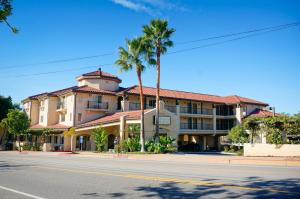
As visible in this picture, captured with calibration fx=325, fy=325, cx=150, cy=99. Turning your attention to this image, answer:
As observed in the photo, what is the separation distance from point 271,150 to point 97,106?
1007 inches

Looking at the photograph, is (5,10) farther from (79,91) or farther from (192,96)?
(192,96)

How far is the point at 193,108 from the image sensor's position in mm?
53344

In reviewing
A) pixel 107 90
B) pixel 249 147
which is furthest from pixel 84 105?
pixel 249 147

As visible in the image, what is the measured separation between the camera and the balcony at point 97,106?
4534 cm

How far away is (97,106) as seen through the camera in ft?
151

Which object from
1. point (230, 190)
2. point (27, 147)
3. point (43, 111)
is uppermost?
point (43, 111)

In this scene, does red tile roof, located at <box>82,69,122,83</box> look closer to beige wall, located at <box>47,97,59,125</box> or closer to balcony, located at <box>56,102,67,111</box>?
balcony, located at <box>56,102,67,111</box>

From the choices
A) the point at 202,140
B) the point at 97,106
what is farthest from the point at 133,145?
the point at 202,140

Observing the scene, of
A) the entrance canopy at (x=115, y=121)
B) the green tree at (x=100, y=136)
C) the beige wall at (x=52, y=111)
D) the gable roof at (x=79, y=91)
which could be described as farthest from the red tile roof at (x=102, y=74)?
the green tree at (x=100, y=136)

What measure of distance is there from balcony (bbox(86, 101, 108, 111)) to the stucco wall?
22.7m

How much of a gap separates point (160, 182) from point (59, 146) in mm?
37326

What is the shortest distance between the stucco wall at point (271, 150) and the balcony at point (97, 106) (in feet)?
74.3

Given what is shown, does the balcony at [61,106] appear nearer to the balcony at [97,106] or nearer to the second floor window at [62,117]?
the second floor window at [62,117]

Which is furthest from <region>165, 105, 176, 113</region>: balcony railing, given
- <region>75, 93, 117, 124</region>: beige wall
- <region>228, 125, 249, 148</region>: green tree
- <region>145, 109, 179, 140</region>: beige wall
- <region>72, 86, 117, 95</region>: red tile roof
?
<region>228, 125, 249, 148</region>: green tree
